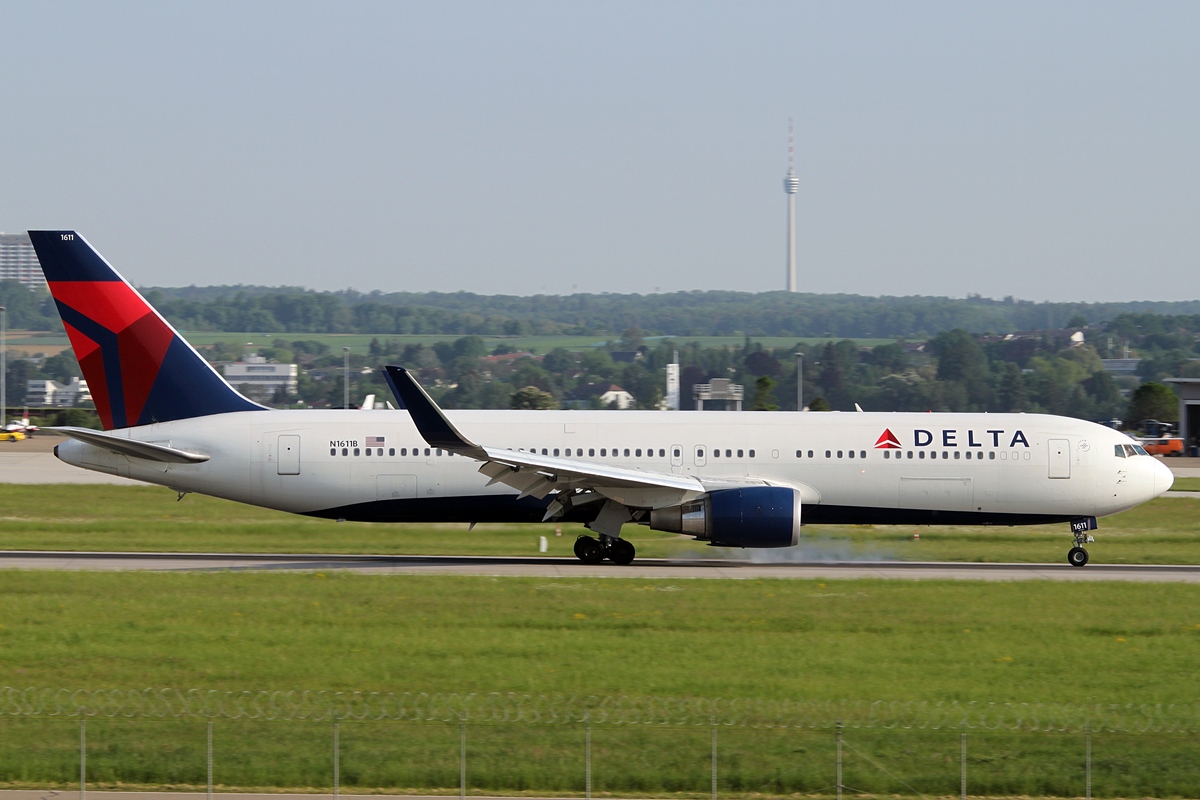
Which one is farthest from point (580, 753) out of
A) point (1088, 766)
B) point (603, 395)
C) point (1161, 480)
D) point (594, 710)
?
point (603, 395)

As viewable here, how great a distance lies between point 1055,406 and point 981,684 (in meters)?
123

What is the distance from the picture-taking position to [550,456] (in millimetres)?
29719

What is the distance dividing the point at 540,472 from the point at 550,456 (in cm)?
261

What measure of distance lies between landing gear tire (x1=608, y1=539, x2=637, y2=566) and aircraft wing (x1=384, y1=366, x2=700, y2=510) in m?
1.30

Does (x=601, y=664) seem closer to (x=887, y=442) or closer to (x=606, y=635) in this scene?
(x=606, y=635)

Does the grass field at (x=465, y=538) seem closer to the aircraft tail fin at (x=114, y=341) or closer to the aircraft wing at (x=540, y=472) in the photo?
the aircraft wing at (x=540, y=472)

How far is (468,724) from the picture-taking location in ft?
45.5

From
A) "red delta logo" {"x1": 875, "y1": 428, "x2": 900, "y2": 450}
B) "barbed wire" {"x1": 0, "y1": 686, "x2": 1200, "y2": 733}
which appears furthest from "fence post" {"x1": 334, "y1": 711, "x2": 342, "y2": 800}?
"red delta logo" {"x1": 875, "y1": 428, "x2": 900, "y2": 450}

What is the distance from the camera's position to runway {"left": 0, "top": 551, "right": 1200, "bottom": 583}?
27125 millimetres

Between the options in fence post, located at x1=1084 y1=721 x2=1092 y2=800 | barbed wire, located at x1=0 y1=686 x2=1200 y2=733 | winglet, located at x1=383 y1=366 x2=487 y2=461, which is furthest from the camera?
winglet, located at x1=383 y1=366 x2=487 y2=461

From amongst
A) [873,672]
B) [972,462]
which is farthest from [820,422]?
[873,672]

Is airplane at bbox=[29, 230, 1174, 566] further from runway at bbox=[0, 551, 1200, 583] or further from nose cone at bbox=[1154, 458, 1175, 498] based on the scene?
runway at bbox=[0, 551, 1200, 583]

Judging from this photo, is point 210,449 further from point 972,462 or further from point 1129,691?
point 1129,691

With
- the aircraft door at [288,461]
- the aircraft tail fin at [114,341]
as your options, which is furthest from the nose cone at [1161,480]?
the aircraft tail fin at [114,341]
